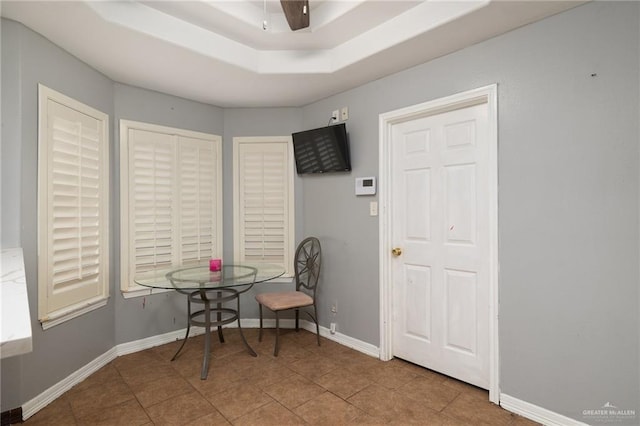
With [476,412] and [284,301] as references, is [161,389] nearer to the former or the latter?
[284,301]

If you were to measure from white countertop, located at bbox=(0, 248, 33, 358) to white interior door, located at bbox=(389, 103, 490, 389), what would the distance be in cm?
236

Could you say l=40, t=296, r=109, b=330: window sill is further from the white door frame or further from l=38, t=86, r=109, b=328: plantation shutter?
the white door frame

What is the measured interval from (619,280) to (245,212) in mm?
3069

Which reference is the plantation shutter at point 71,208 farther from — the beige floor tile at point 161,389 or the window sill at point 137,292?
the beige floor tile at point 161,389

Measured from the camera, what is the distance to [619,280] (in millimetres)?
1737

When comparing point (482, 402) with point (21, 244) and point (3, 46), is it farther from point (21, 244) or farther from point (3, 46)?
point (3, 46)

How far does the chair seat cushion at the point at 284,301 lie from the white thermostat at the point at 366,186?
1.10m

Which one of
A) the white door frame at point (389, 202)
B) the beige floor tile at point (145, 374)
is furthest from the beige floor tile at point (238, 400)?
the white door frame at point (389, 202)

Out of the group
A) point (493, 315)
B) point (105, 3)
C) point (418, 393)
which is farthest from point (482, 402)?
point (105, 3)

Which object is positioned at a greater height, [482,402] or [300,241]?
[300,241]

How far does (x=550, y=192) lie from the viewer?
76.9 inches

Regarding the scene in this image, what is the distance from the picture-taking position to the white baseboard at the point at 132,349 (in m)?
2.13

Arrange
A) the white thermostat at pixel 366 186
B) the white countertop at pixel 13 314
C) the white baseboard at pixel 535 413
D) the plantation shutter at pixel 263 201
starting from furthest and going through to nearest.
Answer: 1. the plantation shutter at pixel 263 201
2. the white thermostat at pixel 366 186
3. the white baseboard at pixel 535 413
4. the white countertop at pixel 13 314

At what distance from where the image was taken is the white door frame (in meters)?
2.17
